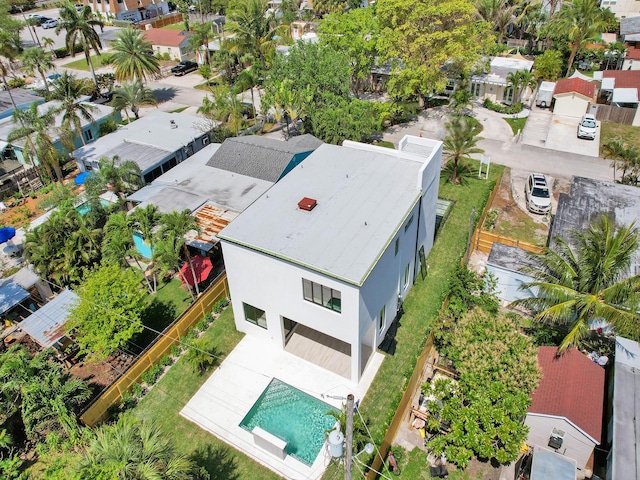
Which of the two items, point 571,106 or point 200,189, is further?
point 571,106

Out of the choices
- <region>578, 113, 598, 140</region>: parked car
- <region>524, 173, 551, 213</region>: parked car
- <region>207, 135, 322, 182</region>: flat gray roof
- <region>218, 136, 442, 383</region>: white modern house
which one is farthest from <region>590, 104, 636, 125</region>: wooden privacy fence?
<region>207, 135, 322, 182</region>: flat gray roof

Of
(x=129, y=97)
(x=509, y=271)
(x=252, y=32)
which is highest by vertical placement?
(x=252, y=32)

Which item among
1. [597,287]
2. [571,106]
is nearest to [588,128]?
[571,106]

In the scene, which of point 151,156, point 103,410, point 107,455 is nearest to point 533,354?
point 107,455

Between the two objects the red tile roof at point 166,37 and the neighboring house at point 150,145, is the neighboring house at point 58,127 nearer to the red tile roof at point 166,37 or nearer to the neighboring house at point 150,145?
the neighboring house at point 150,145

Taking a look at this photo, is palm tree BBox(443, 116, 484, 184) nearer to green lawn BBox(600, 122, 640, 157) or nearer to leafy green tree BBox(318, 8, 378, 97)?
leafy green tree BBox(318, 8, 378, 97)

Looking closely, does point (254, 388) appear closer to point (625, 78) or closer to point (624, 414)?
point (624, 414)
